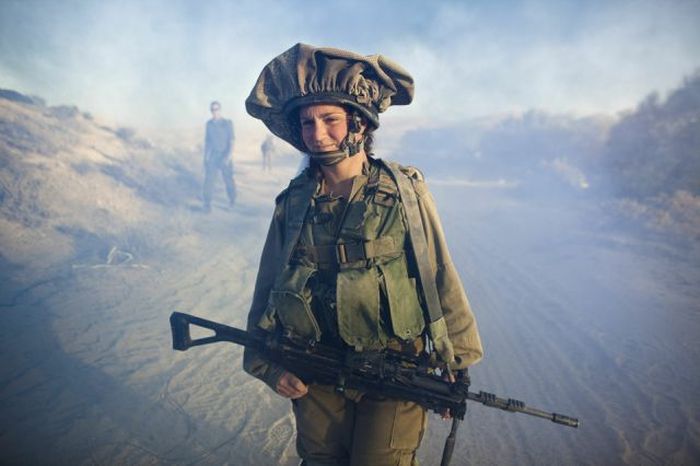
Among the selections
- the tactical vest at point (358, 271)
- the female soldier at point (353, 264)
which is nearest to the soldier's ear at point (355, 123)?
the female soldier at point (353, 264)

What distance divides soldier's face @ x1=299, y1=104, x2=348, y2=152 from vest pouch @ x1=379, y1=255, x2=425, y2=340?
67cm

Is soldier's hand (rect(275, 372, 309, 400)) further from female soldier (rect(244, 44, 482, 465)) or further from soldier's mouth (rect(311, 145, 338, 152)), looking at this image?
soldier's mouth (rect(311, 145, 338, 152))

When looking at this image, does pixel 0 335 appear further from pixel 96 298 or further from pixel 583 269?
pixel 583 269

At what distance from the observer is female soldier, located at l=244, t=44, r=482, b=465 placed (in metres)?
1.82

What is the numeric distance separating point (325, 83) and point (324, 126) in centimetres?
20

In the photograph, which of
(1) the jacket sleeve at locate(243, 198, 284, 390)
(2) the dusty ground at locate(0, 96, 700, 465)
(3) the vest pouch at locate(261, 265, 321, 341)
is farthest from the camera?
(2) the dusty ground at locate(0, 96, 700, 465)

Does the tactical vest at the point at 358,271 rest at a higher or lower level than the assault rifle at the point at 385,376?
higher

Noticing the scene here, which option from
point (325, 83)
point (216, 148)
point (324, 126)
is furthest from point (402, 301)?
point (216, 148)

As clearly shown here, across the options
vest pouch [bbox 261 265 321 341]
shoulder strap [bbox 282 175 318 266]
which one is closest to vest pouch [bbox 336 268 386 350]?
vest pouch [bbox 261 265 321 341]

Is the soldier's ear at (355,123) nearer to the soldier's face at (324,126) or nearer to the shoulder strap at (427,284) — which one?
the soldier's face at (324,126)

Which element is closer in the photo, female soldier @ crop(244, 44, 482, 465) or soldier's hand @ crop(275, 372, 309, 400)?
female soldier @ crop(244, 44, 482, 465)

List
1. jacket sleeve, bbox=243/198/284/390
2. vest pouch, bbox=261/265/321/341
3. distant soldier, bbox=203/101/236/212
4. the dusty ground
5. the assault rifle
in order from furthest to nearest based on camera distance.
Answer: distant soldier, bbox=203/101/236/212 < the dusty ground < jacket sleeve, bbox=243/198/284/390 < vest pouch, bbox=261/265/321/341 < the assault rifle

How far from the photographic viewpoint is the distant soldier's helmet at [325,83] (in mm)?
1850

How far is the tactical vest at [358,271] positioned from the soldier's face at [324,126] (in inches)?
10.8
